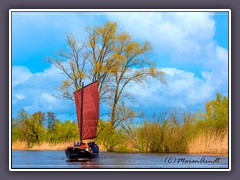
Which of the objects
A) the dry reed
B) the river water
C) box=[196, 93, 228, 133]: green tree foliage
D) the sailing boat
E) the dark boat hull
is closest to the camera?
the river water

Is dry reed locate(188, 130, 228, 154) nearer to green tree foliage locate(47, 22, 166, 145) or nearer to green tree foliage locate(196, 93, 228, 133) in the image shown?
green tree foliage locate(196, 93, 228, 133)

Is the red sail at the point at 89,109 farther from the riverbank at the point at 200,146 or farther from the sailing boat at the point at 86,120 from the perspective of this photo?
the riverbank at the point at 200,146

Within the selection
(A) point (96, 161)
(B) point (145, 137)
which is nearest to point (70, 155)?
(A) point (96, 161)

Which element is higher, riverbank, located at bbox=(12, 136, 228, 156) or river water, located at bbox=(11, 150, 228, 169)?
riverbank, located at bbox=(12, 136, 228, 156)

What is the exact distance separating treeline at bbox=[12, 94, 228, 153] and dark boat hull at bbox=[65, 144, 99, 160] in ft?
0.66

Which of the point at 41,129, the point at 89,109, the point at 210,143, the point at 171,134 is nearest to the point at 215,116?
the point at 210,143

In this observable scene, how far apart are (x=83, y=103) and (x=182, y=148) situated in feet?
7.22

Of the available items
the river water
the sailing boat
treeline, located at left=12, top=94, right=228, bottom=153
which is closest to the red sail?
the sailing boat

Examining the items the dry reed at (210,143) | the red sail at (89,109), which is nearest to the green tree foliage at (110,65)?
the red sail at (89,109)

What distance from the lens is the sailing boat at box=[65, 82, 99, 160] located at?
12.1 metres

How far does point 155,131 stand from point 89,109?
59.3 inches

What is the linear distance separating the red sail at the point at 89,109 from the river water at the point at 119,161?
55 centimetres
